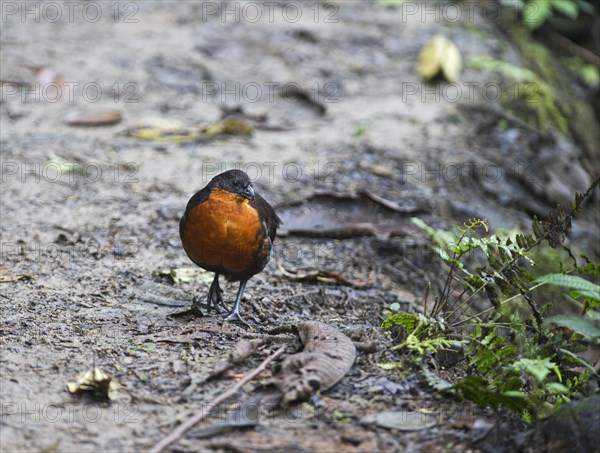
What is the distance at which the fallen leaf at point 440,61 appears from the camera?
8.68 metres

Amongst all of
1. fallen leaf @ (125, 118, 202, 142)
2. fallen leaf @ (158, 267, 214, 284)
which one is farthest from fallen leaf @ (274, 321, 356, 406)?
fallen leaf @ (125, 118, 202, 142)

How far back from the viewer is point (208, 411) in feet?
9.87

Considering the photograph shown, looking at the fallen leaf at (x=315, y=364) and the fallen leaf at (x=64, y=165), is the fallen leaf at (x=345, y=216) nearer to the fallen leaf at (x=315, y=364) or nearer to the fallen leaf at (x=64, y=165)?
the fallen leaf at (x=64, y=165)

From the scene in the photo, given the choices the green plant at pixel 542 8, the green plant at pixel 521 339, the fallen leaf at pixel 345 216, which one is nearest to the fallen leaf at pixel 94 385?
the green plant at pixel 521 339

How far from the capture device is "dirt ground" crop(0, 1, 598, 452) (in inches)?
120

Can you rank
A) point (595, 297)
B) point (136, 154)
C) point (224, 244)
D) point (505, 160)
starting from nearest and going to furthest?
point (595, 297)
point (224, 244)
point (136, 154)
point (505, 160)

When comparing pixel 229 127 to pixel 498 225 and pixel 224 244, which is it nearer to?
pixel 498 225

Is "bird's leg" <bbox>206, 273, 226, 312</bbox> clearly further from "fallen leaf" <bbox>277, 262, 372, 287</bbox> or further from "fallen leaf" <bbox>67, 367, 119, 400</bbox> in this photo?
"fallen leaf" <bbox>67, 367, 119, 400</bbox>

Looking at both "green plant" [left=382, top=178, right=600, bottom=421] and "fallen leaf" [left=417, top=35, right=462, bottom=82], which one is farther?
"fallen leaf" [left=417, top=35, right=462, bottom=82]

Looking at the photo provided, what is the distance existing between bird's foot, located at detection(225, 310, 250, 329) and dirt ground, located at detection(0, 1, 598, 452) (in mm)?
68

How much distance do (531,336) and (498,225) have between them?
2.82m

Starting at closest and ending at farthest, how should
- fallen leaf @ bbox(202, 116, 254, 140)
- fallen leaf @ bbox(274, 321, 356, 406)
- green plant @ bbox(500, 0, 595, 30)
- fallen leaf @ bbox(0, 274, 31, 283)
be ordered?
1. fallen leaf @ bbox(274, 321, 356, 406)
2. fallen leaf @ bbox(0, 274, 31, 283)
3. fallen leaf @ bbox(202, 116, 254, 140)
4. green plant @ bbox(500, 0, 595, 30)

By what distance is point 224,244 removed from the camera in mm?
4062

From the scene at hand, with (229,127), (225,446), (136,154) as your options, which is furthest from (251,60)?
(225,446)
